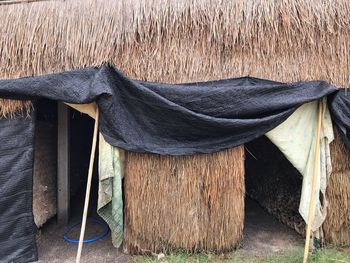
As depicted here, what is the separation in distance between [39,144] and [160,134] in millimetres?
1919

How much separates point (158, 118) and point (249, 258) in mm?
1857

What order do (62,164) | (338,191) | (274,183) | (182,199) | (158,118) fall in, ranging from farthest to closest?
(274,183), (62,164), (338,191), (182,199), (158,118)

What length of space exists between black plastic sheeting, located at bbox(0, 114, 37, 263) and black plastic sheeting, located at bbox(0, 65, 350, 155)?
1.45ft

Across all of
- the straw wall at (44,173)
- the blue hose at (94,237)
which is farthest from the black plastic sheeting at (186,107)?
the blue hose at (94,237)

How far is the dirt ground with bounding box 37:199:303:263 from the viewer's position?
3.77 meters

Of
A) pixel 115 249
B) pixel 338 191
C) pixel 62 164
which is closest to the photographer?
pixel 338 191

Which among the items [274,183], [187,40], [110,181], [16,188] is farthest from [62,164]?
[274,183]

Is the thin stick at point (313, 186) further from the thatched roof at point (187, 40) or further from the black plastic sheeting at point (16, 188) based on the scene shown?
the black plastic sheeting at point (16, 188)

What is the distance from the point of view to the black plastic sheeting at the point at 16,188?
3545 millimetres

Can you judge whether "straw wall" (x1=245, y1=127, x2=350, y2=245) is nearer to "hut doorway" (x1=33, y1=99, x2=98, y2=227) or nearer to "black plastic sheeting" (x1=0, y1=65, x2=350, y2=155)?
"black plastic sheeting" (x1=0, y1=65, x2=350, y2=155)

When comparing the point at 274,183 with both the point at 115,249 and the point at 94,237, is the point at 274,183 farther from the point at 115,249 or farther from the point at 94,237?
the point at 94,237

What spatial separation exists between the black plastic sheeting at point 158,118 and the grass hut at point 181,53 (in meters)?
0.15

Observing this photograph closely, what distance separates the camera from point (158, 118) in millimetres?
3525

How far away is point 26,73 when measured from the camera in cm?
358
